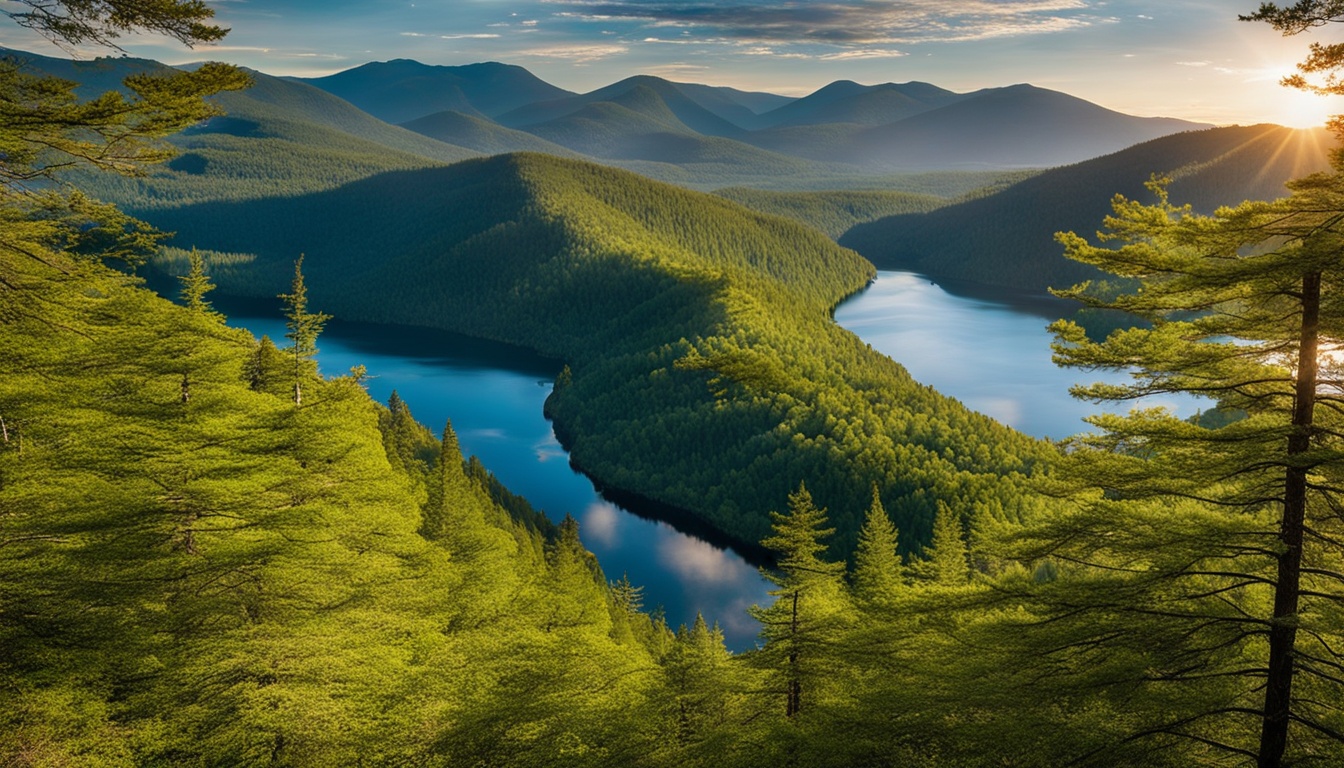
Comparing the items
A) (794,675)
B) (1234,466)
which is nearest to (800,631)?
(794,675)

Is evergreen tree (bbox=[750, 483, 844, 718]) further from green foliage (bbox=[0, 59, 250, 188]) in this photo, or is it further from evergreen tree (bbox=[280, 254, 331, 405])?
evergreen tree (bbox=[280, 254, 331, 405])

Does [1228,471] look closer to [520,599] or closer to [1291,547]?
[1291,547]

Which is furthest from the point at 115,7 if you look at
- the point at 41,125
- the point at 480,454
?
the point at 480,454

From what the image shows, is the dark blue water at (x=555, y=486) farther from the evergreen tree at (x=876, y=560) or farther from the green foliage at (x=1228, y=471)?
the green foliage at (x=1228, y=471)

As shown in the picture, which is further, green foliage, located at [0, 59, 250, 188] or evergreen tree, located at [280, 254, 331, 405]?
evergreen tree, located at [280, 254, 331, 405]

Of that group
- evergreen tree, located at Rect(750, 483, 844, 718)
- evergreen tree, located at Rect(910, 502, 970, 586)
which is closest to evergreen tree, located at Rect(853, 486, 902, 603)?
evergreen tree, located at Rect(910, 502, 970, 586)

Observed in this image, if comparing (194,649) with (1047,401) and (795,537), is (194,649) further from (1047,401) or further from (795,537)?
(1047,401)
